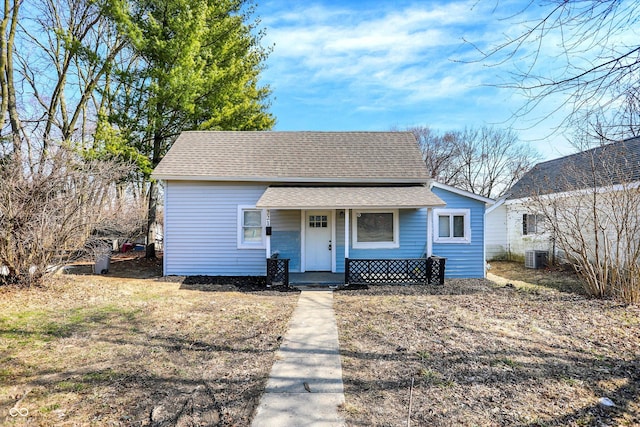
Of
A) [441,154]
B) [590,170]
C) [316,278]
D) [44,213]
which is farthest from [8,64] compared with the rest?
[441,154]

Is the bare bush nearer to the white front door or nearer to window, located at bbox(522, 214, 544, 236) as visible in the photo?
the white front door

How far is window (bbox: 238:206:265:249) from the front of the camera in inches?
446

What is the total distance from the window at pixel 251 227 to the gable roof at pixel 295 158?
112 centimetres

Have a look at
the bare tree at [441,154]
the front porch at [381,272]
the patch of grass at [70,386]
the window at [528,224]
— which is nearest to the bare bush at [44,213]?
the front porch at [381,272]

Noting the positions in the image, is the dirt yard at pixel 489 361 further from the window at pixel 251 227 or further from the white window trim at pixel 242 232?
the window at pixel 251 227

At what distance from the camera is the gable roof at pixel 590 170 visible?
8.75 m

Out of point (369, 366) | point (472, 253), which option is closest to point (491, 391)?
point (369, 366)

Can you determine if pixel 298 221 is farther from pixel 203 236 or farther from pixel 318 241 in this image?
pixel 203 236

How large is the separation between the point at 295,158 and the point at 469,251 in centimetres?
701

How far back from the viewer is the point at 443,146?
111ft

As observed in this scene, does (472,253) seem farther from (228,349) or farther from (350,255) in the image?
(228,349)

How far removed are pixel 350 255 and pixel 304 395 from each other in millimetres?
7827

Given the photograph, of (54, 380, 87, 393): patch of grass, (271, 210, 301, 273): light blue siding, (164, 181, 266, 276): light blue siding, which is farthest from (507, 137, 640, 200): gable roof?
(164, 181, 266, 276): light blue siding

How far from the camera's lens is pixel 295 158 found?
1266 centimetres
